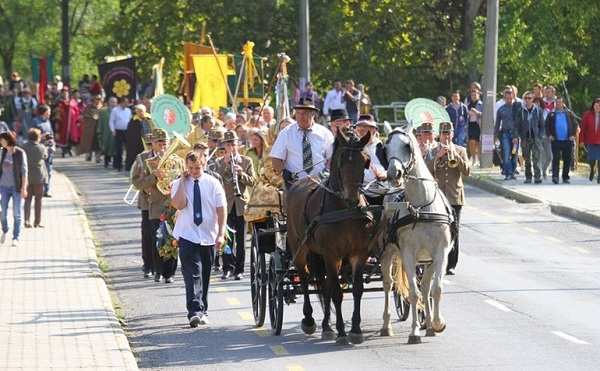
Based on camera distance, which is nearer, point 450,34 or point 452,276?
point 452,276

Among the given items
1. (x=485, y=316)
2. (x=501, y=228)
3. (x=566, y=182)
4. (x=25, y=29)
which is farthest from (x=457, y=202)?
(x=25, y=29)

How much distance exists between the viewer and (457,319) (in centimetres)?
1628

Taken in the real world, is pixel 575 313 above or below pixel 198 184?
below

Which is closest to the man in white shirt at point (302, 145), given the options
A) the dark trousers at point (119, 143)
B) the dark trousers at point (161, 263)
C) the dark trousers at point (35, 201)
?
the dark trousers at point (161, 263)

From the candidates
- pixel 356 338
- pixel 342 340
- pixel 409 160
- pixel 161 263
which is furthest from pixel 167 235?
pixel 409 160

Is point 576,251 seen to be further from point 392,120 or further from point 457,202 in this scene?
point 392,120

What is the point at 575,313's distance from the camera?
16.5m

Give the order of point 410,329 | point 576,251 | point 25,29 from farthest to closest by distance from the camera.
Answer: point 25,29 → point 576,251 → point 410,329

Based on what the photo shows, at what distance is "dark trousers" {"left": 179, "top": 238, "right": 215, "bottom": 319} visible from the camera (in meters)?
16.0

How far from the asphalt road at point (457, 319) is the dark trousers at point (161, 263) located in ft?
0.72

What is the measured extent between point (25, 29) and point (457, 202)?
1928 inches

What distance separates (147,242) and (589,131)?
14.0m

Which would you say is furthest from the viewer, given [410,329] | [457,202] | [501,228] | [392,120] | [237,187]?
[392,120]

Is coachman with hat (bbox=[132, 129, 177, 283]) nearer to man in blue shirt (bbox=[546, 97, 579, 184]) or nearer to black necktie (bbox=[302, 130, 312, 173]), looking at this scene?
black necktie (bbox=[302, 130, 312, 173])
